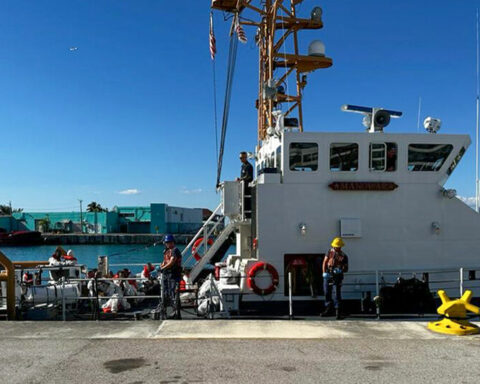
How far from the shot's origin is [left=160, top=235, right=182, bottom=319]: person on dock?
8.84 m

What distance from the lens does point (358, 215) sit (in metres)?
9.95

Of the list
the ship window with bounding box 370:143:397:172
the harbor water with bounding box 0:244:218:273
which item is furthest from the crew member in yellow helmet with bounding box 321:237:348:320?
the harbor water with bounding box 0:244:218:273

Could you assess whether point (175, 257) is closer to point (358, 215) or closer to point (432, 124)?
point (358, 215)

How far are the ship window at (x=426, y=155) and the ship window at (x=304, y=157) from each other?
2176mm

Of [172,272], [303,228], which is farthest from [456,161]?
[172,272]

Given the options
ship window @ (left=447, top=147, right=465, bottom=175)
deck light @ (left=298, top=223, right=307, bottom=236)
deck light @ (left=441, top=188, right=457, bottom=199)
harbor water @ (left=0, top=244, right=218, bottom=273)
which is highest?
ship window @ (left=447, top=147, right=465, bottom=175)

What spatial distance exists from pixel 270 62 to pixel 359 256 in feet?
21.9

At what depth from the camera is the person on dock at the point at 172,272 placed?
29.0ft

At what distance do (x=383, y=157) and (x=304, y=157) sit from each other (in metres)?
1.79

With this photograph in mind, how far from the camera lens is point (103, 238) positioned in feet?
252

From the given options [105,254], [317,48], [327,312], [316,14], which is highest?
[316,14]

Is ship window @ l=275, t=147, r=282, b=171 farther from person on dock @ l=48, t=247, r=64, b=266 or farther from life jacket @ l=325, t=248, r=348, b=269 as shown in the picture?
person on dock @ l=48, t=247, r=64, b=266

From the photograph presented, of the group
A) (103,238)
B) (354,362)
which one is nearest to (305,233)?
(354,362)

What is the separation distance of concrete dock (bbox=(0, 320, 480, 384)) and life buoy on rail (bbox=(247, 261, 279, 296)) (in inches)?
63.6
